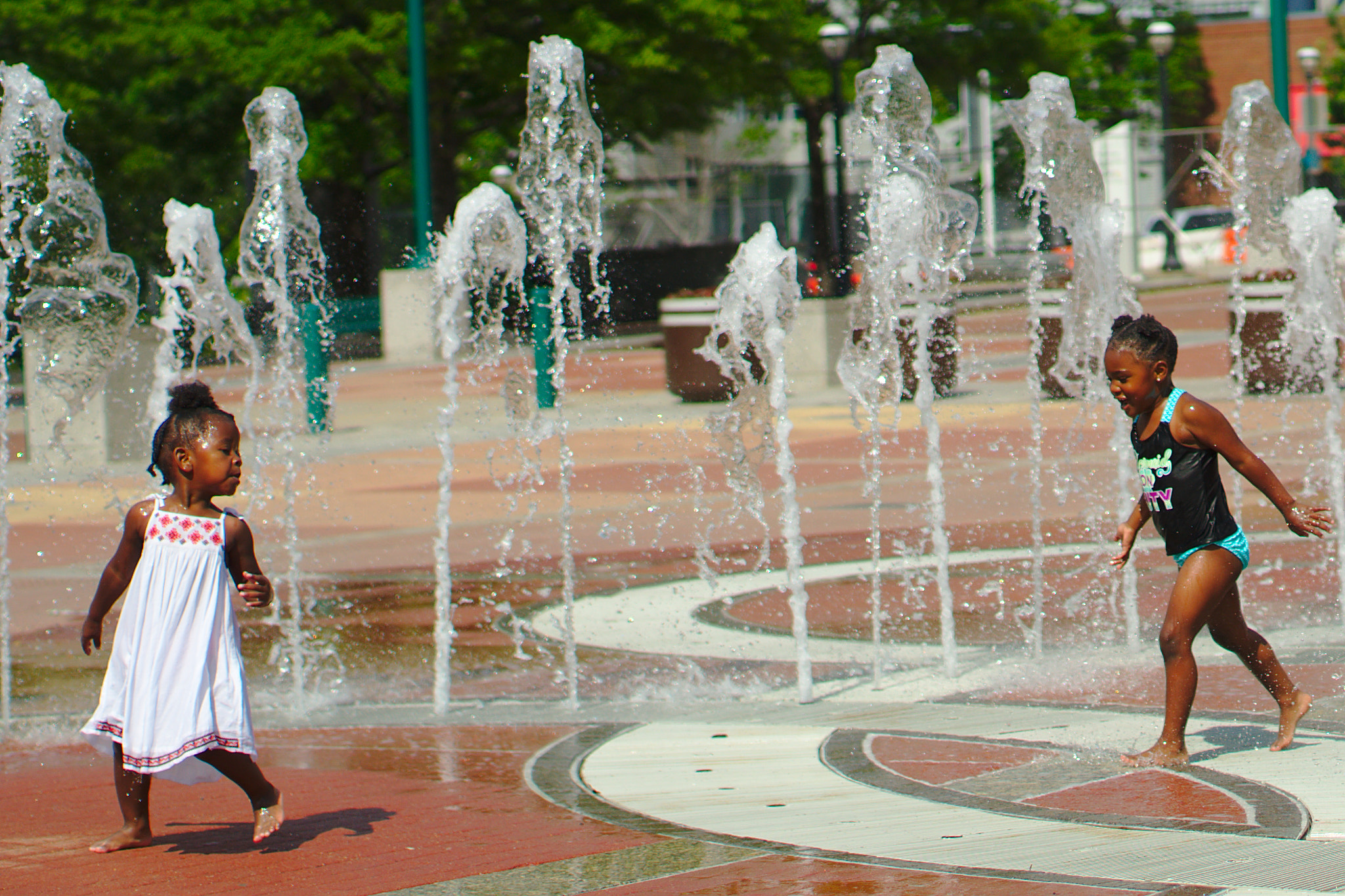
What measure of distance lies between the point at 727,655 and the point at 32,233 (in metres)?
16.0

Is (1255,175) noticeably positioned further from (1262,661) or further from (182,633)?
(182,633)

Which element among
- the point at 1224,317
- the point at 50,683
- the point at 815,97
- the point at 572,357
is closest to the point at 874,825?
the point at 50,683

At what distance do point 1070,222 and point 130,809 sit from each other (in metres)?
6.25

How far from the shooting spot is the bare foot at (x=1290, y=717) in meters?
5.43

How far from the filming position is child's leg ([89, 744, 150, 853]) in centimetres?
482

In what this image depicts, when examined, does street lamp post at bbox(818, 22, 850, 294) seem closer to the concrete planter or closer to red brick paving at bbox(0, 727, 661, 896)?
the concrete planter

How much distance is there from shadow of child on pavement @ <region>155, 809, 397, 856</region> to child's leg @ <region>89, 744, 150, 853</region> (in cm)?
10

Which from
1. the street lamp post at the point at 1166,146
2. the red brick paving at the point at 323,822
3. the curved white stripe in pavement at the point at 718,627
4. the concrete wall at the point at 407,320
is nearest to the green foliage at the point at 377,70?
the street lamp post at the point at 1166,146

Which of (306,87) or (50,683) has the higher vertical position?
(306,87)

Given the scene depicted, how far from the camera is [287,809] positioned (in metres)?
5.34

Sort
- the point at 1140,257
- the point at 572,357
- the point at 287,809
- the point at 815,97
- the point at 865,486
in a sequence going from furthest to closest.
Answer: the point at 1140,257, the point at 815,97, the point at 572,357, the point at 865,486, the point at 287,809

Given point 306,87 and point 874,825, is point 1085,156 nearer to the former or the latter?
point 874,825

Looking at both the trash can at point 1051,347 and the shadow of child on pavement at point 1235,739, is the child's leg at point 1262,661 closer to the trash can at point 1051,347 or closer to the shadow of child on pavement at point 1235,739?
the shadow of child on pavement at point 1235,739

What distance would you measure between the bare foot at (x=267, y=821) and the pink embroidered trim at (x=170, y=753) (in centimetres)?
19
